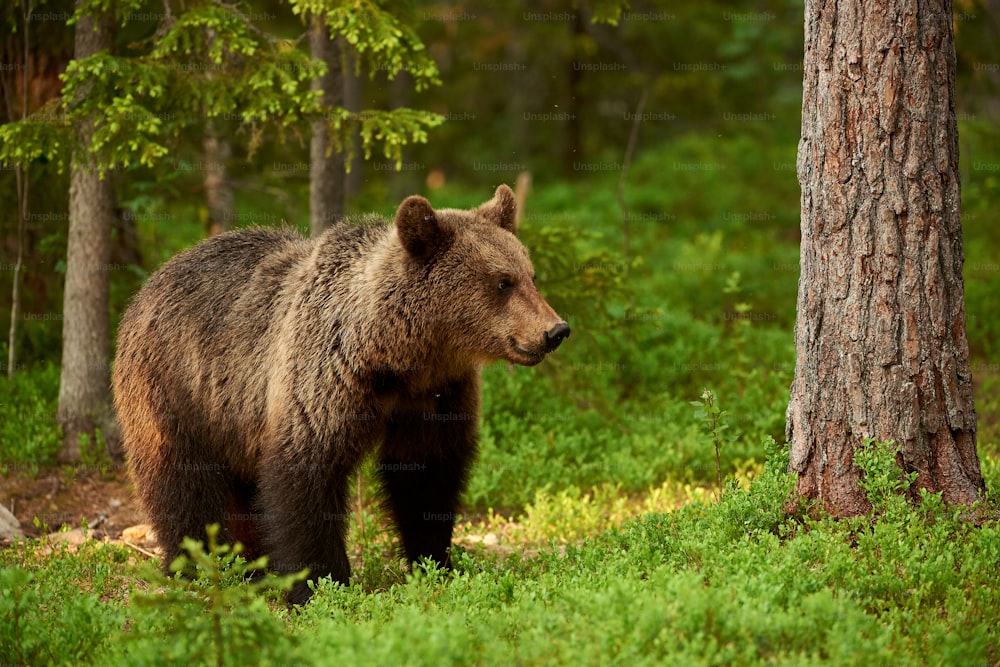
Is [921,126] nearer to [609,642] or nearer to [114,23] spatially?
[609,642]

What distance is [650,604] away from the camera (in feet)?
15.8

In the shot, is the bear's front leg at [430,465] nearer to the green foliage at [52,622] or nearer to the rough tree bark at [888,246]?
the green foliage at [52,622]

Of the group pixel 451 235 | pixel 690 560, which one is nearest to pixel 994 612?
pixel 690 560

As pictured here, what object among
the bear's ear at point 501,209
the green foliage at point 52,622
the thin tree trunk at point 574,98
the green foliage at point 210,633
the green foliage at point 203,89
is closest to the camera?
the green foliage at point 210,633

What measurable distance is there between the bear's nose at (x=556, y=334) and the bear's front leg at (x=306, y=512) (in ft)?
4.99

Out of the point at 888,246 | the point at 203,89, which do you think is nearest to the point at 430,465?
the point at 888,246

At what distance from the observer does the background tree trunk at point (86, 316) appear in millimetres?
9117

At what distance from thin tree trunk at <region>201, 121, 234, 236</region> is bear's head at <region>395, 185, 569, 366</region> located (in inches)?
220

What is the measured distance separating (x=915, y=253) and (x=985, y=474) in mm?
2139

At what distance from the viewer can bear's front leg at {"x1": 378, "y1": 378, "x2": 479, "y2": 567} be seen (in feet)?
22.4

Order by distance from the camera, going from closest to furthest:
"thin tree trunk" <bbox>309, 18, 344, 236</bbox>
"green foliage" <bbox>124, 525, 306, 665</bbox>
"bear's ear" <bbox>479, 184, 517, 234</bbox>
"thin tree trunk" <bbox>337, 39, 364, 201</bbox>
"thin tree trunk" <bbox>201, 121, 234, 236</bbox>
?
"green foliage" <bbox>124, 525, 306, 665</bbox> → "bear's ear" <bbox>479, 184, 517, 234</bbox> → "thin tree trunk" <bbox>309, 18, 344, 236</bbox> → "thin tree trunk" <bbox>201, 121, 234, 236</bbox> → "thin tree trunk" <bbox>337, 39, 364, 201</bbox>

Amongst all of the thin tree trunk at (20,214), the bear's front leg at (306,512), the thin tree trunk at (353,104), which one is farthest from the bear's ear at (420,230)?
the thin tree trunk at (353,104)

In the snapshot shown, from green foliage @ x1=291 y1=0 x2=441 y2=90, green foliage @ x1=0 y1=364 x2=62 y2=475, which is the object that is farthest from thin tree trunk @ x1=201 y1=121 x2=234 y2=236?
green foliage @ x1=291 y1=0 x2=441 y2=90

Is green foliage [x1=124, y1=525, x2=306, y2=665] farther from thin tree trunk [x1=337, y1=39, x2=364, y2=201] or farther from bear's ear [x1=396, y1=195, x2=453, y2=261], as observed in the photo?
thin tree trunk [x1=337, y1=39, x2=364, y2=201]
